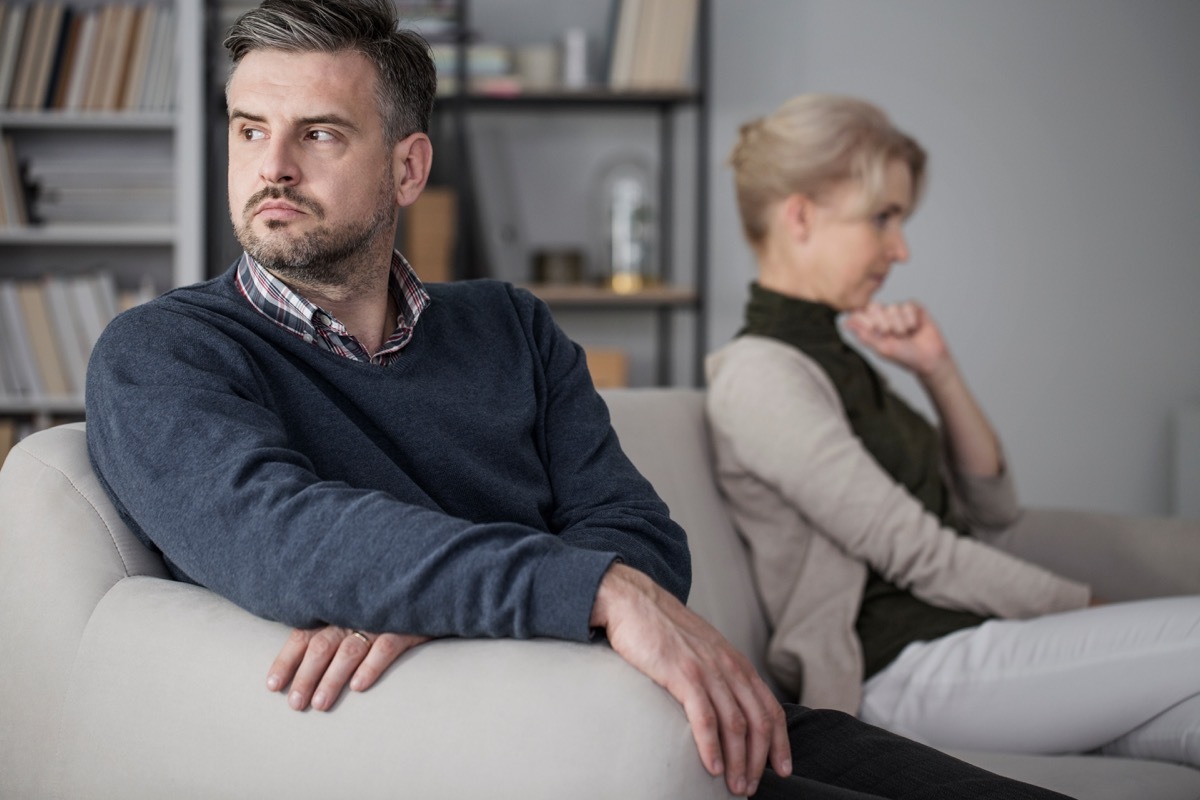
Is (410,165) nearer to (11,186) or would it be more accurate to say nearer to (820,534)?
(820,534)

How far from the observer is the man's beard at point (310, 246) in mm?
1224

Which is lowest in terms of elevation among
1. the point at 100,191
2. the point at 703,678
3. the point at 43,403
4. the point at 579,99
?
the point at 43,403

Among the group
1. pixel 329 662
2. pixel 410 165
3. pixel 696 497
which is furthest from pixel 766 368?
pixel 329 662

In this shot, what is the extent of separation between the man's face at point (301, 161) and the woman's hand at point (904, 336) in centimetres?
98

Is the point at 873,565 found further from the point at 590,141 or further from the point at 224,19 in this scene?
the point at 224,19

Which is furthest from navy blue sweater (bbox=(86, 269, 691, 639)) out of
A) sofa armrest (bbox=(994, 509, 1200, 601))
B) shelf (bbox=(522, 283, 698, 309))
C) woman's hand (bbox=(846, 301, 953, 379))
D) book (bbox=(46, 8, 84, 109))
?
book (bbox=(46, 8, 84, 109))

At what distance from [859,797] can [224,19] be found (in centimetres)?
324

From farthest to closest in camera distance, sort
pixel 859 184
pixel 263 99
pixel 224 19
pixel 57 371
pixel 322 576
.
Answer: pixel 224 19, pixel 57 371, pixel 859 184, pixel 263 99, pixel 322 576

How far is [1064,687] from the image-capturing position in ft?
5.25

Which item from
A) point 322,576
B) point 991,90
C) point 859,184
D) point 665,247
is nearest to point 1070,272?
point 991,90

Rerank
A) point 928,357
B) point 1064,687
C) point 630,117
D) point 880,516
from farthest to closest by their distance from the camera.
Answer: point 630,117
point 928,357
point 880,516
point 1064,687

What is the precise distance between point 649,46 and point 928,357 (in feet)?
6.19

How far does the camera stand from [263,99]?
4.06ft

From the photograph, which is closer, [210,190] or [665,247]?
[210,190]
